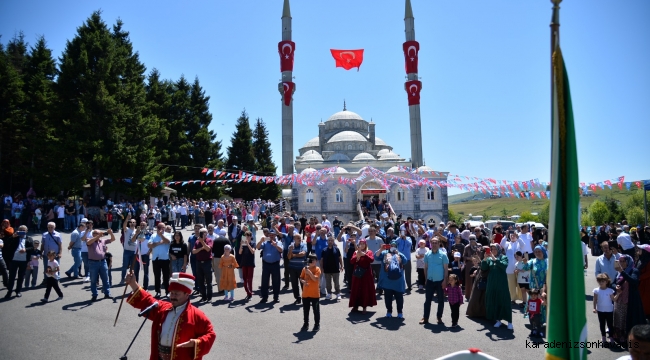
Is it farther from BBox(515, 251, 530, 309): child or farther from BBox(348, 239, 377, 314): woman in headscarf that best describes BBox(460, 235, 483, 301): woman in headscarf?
BBox(348, 239, 377, 314): woman in headscarf

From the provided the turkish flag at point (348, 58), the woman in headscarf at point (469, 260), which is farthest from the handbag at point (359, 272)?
the turkish flag at point (348, 58)

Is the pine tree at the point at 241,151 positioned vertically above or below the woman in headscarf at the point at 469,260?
above

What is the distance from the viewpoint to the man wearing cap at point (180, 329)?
3910 mm

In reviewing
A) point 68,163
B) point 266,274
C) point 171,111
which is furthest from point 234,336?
point 171,111

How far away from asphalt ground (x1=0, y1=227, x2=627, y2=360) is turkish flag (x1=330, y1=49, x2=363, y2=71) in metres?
36.6

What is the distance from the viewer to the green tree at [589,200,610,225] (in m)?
45.8

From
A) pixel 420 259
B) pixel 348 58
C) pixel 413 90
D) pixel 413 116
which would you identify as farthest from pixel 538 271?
pixel 348 58

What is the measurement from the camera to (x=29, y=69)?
3025 cm

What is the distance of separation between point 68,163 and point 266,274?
66.2 feet

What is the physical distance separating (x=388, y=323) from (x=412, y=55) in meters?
39.3

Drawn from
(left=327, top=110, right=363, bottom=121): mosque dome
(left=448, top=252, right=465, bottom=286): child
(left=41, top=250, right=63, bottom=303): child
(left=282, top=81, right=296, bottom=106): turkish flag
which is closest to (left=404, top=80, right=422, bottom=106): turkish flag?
(left=282, top=81, right=296, bottom=106): turkish flag

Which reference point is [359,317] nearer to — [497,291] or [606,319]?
[497,291]

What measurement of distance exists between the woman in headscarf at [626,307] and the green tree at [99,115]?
25274 millimetres

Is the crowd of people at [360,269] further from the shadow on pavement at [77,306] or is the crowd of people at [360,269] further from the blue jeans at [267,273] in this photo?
the shadow on pavement at [77,306]
